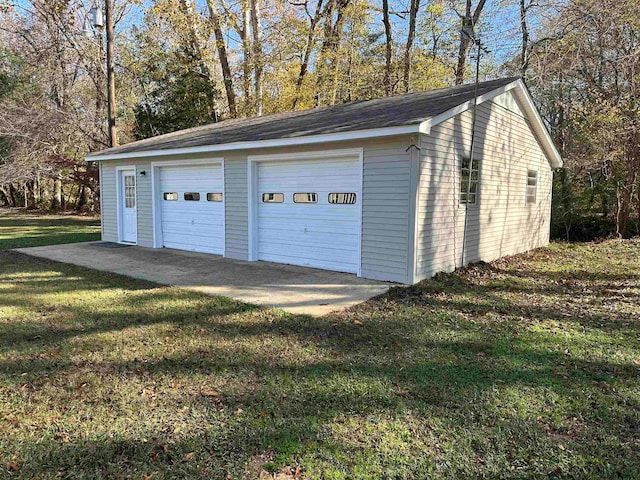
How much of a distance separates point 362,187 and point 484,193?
3.05 m

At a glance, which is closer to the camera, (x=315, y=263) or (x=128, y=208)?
(x=315, y=263)

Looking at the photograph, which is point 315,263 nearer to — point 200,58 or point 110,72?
point 110,72

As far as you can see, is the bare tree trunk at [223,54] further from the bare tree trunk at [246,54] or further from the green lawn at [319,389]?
the green lawn at [319,389]

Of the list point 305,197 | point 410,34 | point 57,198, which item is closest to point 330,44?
point 410,34

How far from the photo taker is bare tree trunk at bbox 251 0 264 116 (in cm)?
1859

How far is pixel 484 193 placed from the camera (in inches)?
346

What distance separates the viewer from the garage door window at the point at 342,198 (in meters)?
7.55

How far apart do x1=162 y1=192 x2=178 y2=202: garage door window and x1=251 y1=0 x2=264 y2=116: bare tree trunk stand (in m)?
9.46

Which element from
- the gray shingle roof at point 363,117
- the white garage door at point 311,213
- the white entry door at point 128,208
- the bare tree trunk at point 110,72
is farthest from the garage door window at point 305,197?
the bare tree trunk at point 110,72

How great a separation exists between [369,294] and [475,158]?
13.0 feet

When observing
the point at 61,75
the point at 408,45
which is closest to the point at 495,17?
the point at 408,45

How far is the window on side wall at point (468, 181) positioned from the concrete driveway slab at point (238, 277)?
2.59 metres

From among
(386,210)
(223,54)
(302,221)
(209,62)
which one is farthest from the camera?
(209,62)

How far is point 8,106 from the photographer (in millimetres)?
18312
